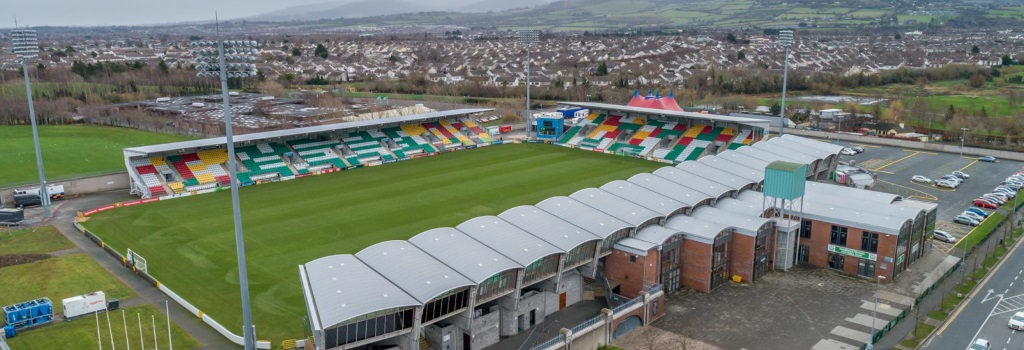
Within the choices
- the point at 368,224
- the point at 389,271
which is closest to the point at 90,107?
the point at 368,224

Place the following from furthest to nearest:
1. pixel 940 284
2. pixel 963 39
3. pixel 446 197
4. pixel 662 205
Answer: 1. pixel 963 39
2. pixel 446 197
3. pixel 662 205
4. pixel 940 284

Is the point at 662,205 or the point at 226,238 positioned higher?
the point at 662,205

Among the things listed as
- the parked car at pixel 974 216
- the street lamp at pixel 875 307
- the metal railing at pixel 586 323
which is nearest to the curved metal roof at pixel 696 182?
the street lamp at pixel 875 307

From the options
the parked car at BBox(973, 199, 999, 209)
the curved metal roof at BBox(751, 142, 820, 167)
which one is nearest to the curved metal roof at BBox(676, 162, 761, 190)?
the curved metal roof at BBox(751, 142, 820, 167)

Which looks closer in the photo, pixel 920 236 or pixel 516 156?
pixel 920 236

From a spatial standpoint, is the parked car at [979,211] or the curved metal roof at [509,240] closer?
the curved metal roof at [509,240]

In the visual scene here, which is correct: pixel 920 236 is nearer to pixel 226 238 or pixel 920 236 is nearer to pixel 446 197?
pixel 446 197

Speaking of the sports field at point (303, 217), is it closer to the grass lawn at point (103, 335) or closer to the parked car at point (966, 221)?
the grass lawn at point (103, 335)
